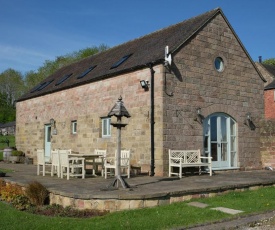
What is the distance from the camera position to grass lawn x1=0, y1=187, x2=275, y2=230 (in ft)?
20.8

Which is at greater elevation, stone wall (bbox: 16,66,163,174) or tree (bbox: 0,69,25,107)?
tree (bbox: 0,69,25,107)

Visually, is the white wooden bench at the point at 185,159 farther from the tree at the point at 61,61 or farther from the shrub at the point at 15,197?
the tree at the point at 61,61

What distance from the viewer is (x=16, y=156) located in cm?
2105

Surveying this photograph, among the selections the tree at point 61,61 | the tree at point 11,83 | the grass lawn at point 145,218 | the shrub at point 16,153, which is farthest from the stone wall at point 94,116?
the tree at point 11,83

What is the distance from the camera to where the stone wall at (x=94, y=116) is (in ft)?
42.6

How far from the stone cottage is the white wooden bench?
10.7 inches

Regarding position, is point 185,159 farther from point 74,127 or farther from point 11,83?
point 11,83

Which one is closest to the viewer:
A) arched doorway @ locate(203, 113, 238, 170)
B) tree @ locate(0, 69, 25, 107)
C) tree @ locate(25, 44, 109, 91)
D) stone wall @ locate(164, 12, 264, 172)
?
stone wall @ locate(164, 12, 264, 172)

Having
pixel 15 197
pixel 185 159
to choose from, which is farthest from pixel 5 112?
pixel 15 197

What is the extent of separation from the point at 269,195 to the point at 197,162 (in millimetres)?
3982

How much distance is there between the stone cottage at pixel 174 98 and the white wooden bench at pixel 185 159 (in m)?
0.27

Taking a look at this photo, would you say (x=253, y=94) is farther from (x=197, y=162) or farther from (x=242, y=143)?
(x=197, y=162)

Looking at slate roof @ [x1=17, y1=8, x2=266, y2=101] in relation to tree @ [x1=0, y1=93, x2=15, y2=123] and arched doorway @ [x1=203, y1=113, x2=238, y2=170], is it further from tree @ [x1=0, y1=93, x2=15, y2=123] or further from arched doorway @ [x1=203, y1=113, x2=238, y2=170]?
tree @ [x1=0, y1=93, x2=15, y2=123]

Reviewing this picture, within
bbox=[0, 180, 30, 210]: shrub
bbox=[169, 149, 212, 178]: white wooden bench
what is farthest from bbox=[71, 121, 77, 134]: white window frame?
bbox=[0, 180, 30, 210]: shrub
